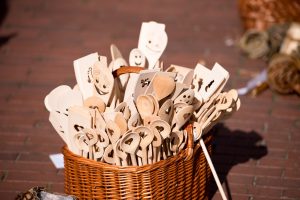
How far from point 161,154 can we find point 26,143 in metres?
1.31

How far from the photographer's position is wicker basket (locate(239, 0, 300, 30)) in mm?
4816

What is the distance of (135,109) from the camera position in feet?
9.15

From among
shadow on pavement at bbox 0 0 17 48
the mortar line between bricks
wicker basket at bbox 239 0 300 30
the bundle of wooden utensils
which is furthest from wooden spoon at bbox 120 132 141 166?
shadow on pavement at bbox 0 0 17 48

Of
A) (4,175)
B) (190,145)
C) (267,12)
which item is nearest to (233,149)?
(190,145)

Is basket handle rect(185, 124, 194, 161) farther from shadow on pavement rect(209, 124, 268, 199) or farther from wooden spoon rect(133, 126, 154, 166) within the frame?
shadow on pavement rect(209, 124, 268, 199)

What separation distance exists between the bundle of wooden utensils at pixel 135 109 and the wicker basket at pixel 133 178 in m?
0.05

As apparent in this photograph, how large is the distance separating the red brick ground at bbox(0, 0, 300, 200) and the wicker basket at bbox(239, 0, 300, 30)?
227 mm

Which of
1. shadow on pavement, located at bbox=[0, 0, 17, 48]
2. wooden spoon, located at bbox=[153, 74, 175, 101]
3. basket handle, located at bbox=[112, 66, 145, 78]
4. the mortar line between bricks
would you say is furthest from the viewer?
shadow on pavement, located at bbox=[0, 0, 17, 48]

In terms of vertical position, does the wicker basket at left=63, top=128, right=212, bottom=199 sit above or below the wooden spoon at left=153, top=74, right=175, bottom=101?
below

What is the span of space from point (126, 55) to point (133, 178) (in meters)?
2.23

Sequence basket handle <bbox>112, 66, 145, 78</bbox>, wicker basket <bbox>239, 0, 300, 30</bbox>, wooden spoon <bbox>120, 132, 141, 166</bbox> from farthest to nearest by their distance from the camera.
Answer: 1. wicker basket <bbox>239, 0, 300, 30</bbox>
2. basket handle <bbox>112, 66, 145, 78</bbox>
3. wooden spoon <bbox>120, 132, 141, 166</bbox>

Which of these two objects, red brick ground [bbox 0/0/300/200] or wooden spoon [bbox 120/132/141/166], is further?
red brick ground [bbox 0/0/300/200]

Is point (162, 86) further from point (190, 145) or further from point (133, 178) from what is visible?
point (133, 178)

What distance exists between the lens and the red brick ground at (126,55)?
3521mm
